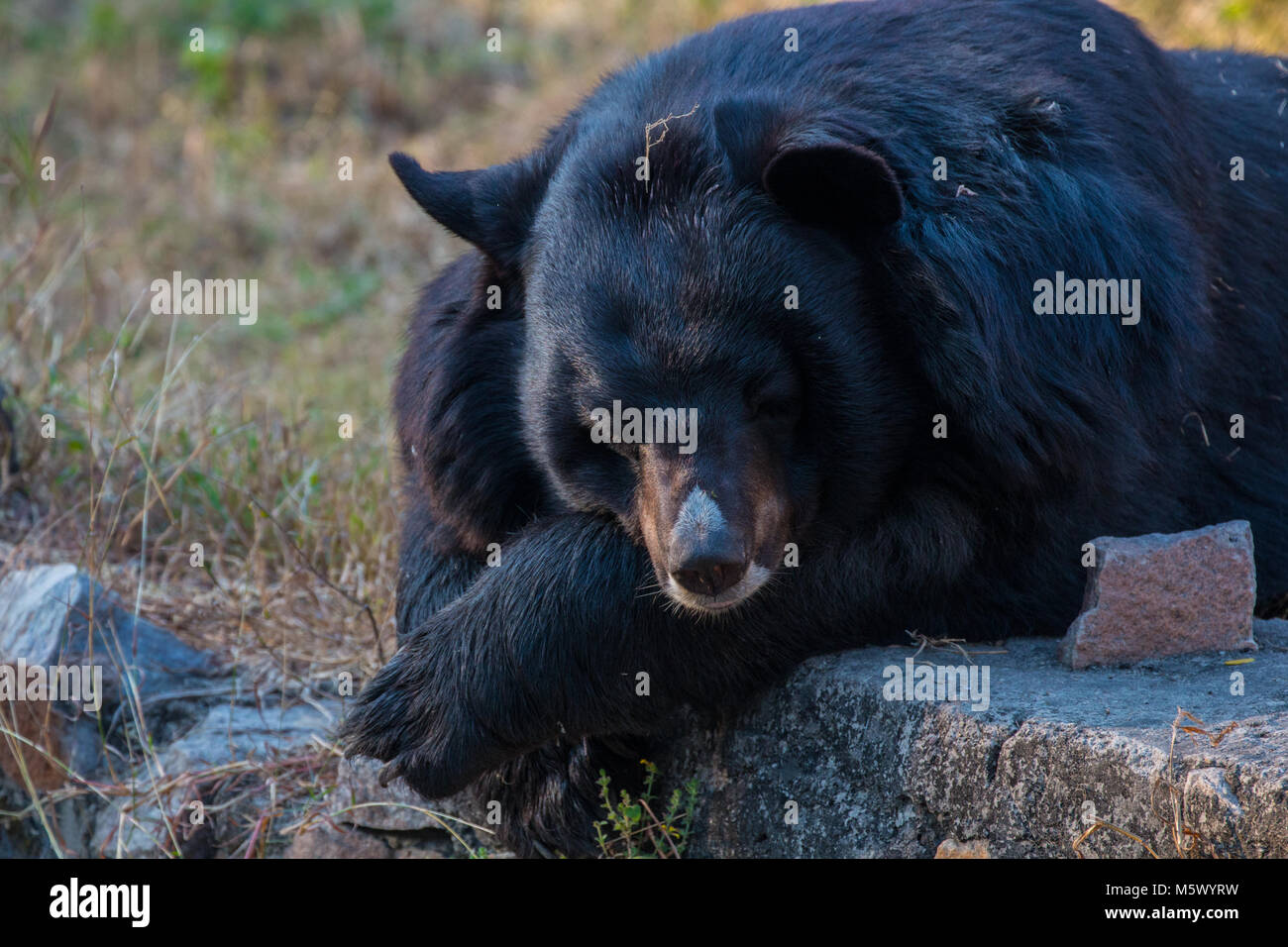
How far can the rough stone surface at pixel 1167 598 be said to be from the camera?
11.5ft

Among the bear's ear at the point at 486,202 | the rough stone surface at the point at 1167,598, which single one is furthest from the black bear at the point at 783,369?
the rough stone surface at the point at 1167,598

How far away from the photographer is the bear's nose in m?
3.18

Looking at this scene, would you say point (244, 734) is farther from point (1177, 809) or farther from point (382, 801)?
point (1177, 809)

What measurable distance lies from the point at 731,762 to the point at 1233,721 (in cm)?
128

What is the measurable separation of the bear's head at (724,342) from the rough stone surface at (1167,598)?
22.3 inches

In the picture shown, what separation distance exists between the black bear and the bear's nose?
10mm

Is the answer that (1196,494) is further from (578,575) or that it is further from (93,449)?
(93,449)

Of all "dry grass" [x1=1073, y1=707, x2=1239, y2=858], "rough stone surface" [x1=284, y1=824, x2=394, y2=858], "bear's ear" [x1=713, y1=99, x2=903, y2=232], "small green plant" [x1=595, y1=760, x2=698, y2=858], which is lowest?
"rough stone surface" [x1=284, y1=824, x2=394, y2=858]

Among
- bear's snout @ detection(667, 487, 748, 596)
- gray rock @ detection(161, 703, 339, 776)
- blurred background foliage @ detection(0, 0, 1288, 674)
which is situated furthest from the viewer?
blurred background foliage @ detection(0, 0, 1288, 674)

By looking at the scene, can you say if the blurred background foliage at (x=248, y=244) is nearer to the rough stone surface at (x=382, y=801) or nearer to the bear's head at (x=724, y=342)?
the rough stone surface at (x=382, y=801)

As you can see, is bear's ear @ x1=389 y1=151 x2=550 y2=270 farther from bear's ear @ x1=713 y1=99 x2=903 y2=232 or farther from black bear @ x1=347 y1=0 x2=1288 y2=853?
bear's ear @ x1=713 y1=99 x2=903 y2=232

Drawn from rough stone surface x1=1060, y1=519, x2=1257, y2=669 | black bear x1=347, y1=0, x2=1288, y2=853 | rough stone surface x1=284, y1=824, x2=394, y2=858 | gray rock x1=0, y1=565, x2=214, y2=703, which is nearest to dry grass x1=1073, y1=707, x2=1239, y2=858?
rough stone surface x1=1060, y1=519, x2=1257, y2=669

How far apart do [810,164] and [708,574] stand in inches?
35.8

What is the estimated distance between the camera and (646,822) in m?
4.02
